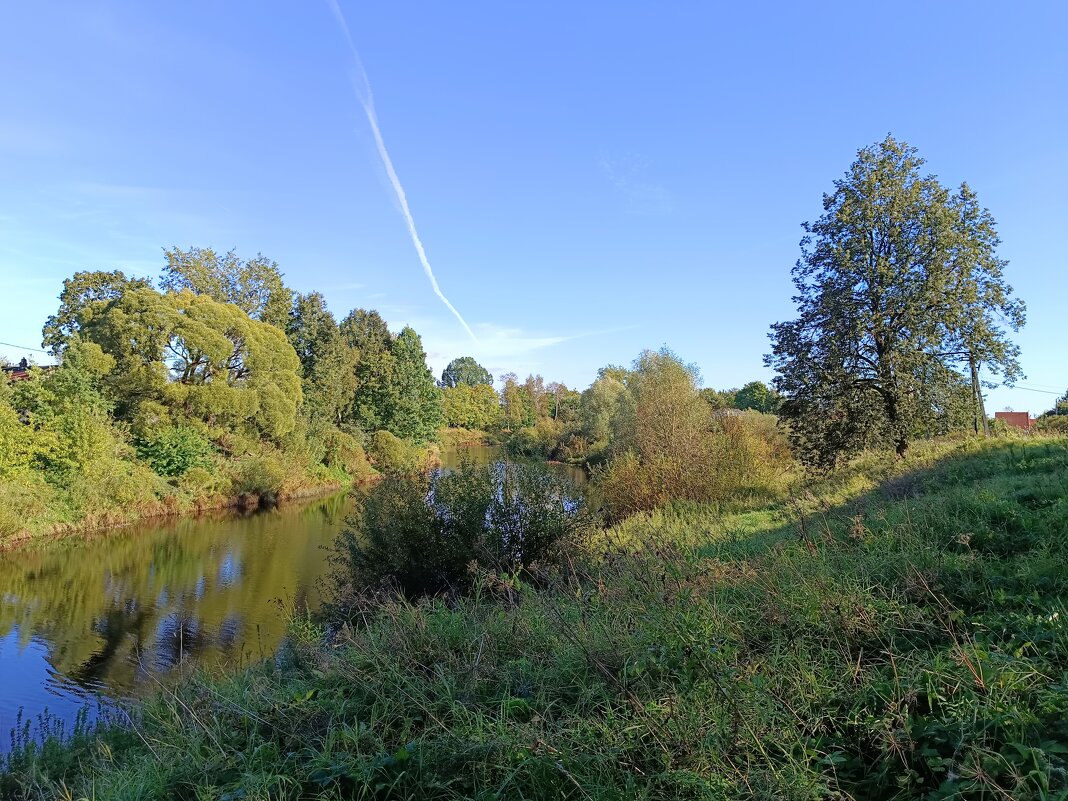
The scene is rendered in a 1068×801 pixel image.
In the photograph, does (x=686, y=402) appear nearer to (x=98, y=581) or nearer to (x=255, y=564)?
(x=255, y=564)

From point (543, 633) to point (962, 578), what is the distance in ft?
10.6

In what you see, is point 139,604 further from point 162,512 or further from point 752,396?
point 752,396

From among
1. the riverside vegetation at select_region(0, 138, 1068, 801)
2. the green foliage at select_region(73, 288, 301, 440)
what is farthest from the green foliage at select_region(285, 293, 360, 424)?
the riverside vegetation at select_region(0, 138, 1068, 801)

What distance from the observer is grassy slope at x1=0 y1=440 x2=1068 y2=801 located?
2486mm

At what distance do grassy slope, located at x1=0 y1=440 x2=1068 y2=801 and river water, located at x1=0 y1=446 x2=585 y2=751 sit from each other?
9.75 ft

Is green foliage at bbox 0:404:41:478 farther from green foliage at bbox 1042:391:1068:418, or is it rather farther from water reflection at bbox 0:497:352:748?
green foliage at bbox 1042:391:1068:418

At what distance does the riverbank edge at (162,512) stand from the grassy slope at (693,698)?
735 inches

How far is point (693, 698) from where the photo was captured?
2891 millimetres

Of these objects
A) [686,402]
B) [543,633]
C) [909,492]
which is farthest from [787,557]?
[686,402]

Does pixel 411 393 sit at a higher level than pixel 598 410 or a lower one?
higher

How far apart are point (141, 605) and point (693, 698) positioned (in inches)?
635

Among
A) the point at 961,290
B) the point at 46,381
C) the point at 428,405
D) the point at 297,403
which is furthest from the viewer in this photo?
the point at 428,405

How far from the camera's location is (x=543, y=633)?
4.07 m

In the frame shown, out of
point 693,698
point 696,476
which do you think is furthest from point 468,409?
point 693,698
